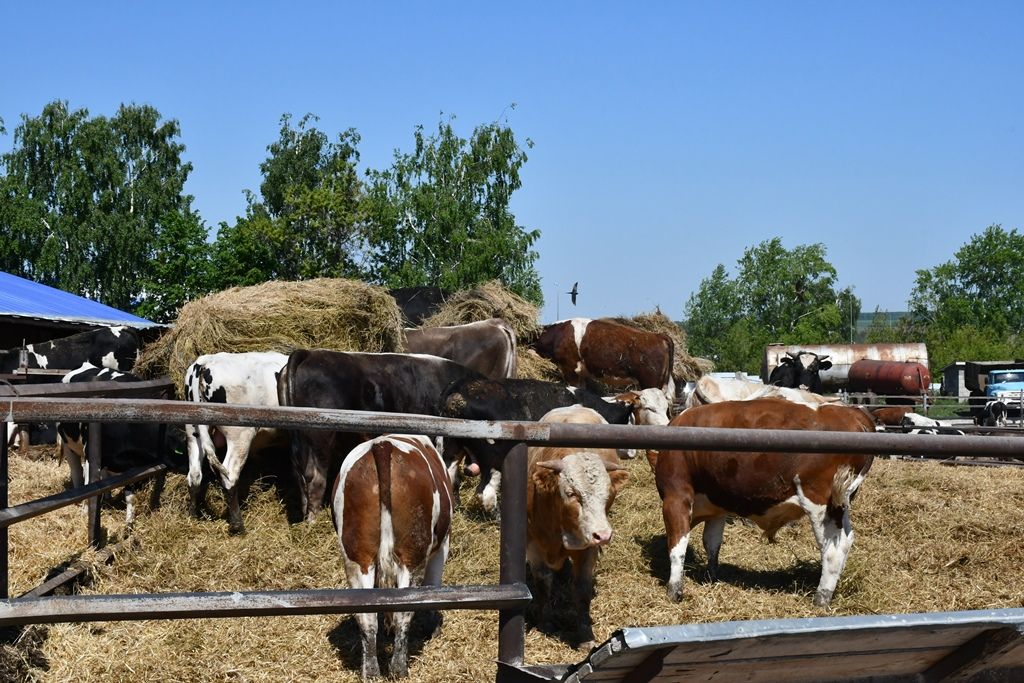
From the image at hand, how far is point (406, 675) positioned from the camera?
5.53 metres

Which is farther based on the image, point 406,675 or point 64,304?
point 64,304

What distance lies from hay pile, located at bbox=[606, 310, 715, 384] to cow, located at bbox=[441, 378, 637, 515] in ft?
22.0

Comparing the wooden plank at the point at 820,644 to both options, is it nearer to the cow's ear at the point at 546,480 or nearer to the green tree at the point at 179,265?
the cow's ear at the point at 546,480

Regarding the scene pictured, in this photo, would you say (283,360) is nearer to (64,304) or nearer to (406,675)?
(406,675)

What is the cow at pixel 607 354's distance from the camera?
52.6 ft

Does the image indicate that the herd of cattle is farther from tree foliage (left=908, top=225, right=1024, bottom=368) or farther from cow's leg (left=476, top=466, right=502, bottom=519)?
tree foliage (left=908, top=225, right=1024, bottom=368)

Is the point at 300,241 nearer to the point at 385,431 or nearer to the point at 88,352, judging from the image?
the point at 88,352

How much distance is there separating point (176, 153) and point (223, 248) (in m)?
14.1

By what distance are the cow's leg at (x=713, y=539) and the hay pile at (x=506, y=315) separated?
6.85 metres

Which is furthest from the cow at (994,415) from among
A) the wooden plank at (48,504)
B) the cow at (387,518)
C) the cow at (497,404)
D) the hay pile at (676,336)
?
the wooden plank at (48,504)

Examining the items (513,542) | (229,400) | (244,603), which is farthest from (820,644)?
(229,400)

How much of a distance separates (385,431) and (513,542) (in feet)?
1.69

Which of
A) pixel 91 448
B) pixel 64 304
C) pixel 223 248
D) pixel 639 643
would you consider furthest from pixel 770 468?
pixel 223 248

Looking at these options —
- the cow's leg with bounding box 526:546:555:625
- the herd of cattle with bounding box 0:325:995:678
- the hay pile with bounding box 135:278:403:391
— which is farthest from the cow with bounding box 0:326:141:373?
the cow's leg with bounding box 526:546:555:625
